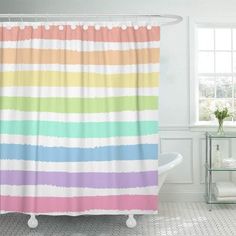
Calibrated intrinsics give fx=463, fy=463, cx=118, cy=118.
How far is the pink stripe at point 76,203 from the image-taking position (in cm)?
430

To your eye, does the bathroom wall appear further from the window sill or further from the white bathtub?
the white bathtub

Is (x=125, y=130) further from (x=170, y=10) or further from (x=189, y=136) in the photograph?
(x=170, y=10)

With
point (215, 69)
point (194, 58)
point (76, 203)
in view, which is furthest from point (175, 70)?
point (76, 203)

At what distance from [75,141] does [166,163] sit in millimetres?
1465

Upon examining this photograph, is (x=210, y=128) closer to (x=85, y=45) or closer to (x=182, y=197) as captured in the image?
(x=182, y=197)

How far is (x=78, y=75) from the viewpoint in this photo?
421cm

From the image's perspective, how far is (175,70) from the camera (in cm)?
587

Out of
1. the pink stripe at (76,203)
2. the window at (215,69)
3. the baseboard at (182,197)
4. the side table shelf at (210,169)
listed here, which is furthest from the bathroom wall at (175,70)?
the pink stripe at (76,203)

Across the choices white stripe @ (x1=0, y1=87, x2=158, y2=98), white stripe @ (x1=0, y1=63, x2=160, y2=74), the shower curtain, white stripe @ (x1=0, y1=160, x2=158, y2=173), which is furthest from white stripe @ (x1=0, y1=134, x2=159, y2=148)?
white stripe @ (x1=0, y1=63, x2=160, y2=74)

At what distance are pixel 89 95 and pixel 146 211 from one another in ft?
3.96

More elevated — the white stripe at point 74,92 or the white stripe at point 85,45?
the white stripe at point 85,45

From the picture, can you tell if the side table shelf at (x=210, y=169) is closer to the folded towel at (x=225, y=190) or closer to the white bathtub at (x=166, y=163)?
the folded towel at (x=225, y=190)

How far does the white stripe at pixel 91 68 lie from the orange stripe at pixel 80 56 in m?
0.03

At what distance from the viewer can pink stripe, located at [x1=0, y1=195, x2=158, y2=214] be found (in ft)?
14.1
